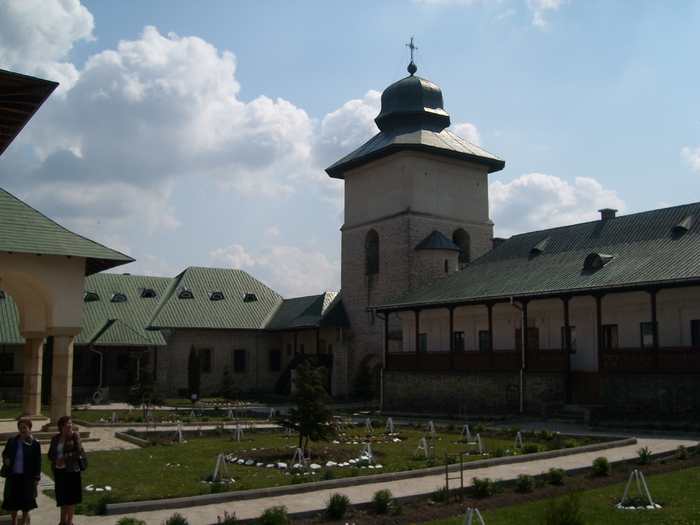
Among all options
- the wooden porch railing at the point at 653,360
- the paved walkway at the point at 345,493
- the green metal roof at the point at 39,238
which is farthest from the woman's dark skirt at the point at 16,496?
the wooden porch railing at the point at 653,360

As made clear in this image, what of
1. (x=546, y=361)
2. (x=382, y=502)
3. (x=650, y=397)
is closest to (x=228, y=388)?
(x=546, y=361)

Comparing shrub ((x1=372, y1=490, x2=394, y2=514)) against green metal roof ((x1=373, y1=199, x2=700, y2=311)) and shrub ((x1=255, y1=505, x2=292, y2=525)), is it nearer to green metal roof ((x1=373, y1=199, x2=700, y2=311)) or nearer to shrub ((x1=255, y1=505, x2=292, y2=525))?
shrub ((x1=255, y1=505, x2=292, y2=525))

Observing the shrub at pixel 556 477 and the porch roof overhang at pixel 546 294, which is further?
the porch roof overhang at pixel 546 294

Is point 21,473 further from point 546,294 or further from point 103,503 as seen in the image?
point 546,294

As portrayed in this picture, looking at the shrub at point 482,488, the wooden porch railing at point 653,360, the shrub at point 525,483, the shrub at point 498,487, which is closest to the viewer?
the shrub at point 482,488

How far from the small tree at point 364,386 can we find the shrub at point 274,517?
22517 mm

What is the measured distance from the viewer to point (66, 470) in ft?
25.9

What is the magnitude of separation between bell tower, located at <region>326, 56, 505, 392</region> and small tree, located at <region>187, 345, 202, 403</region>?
7.60 metres

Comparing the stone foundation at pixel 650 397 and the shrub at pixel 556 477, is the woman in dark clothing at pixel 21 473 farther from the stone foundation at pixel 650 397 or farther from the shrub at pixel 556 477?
the stone foundation at pixel 650 397

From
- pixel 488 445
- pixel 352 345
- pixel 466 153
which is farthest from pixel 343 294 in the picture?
pixel 488 445

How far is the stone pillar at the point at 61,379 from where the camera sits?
53.7 feet

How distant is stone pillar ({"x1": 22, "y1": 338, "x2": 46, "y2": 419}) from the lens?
722 inches

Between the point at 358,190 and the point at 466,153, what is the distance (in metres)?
5.64

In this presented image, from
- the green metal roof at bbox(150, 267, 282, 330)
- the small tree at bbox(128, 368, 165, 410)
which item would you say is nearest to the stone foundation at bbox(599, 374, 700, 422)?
the small tree at bbox(128, 368, 165, 410)
